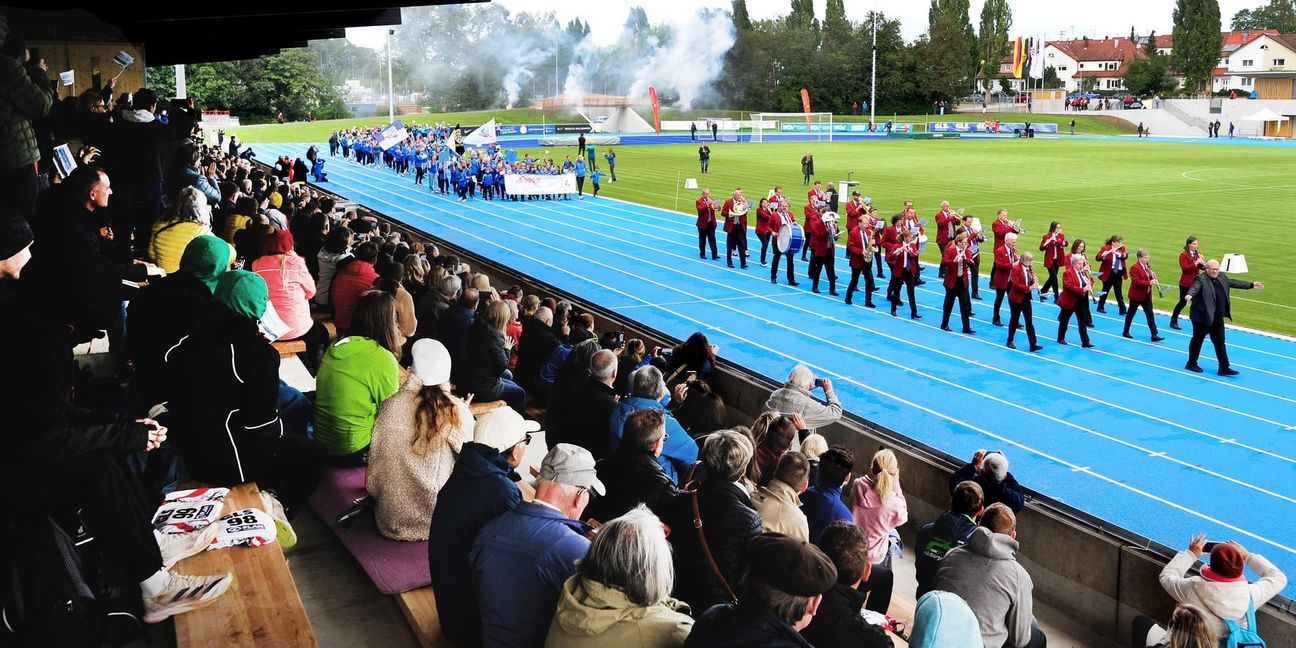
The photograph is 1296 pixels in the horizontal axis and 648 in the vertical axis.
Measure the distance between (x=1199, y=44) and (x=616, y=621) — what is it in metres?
109

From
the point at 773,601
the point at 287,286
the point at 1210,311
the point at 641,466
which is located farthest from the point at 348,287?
the point at 1210,311

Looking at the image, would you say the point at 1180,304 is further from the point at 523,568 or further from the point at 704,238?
the point at 523,568

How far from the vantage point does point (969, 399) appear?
13.7 meters

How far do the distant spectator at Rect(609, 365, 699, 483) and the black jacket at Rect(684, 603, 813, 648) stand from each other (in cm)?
367

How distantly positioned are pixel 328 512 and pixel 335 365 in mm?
900

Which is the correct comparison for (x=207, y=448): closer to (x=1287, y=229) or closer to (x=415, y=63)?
(x=1287, y=229)

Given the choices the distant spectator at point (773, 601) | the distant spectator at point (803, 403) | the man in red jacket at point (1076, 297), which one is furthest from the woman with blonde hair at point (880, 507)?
the man in red jacket at point (1076, 297)

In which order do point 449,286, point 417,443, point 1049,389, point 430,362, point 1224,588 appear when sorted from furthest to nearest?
point 1049,389 → point 449,286 → point 1224,588 → point 417,443 → point 430,362

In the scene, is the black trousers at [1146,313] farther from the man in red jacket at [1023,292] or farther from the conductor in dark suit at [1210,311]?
the conductor in dark suit at [1210,311]

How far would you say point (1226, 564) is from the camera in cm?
578

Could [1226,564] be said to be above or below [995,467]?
below

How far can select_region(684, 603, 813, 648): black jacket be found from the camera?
139 inches

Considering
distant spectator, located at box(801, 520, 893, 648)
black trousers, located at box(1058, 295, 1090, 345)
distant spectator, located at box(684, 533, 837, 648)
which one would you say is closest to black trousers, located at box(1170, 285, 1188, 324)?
black trousers, located at box(1058, 295, 1090, 345)

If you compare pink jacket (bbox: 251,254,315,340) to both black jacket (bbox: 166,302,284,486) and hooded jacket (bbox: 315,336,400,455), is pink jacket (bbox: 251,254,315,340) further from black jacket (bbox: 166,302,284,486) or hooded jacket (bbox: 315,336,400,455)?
black jacket (bbox: 166,302,284,486)
